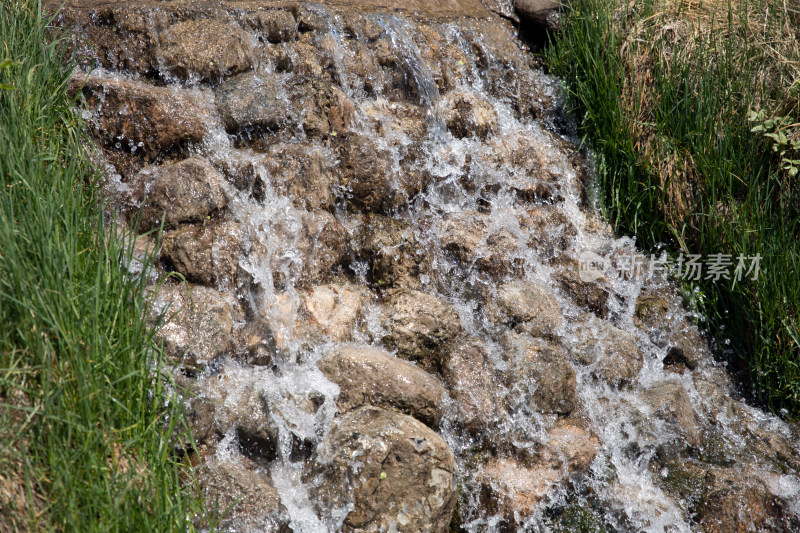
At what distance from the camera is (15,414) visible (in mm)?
1886

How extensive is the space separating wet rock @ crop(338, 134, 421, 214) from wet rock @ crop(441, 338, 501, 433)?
1.00 meters

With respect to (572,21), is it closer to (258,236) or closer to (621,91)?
(621,91)

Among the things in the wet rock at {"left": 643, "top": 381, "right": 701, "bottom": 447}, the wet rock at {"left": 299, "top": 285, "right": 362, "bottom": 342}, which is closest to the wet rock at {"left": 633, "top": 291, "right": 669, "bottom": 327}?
the wet rock at {"left": 643, "top": 381, "right": 701, "bottom": 447}

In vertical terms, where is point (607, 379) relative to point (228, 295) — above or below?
below

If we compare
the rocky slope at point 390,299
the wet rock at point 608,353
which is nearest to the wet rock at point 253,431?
the rocky slope at point 390,299

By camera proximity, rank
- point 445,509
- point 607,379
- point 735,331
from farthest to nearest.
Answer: point 735,331
point 607,379
point 445,509

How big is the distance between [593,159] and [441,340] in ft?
6.21

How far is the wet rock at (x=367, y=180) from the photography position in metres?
3.80

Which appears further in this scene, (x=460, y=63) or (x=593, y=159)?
(x=460, y=63)

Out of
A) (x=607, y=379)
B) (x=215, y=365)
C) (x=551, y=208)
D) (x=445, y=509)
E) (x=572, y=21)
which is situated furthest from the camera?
(x=572, y=21)

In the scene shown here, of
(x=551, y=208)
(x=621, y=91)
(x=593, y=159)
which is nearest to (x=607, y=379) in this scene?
(x=551, y=208)

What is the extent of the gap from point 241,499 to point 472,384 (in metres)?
1.22

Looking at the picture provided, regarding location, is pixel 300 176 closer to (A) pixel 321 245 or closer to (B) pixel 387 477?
(A) pixel 321 245

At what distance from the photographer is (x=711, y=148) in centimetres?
392
